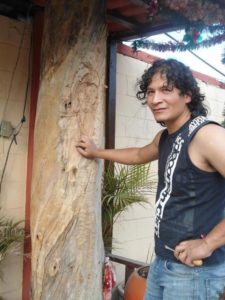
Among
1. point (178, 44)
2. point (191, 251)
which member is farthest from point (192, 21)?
point (191, 251)

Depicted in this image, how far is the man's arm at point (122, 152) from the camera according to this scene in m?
2.20

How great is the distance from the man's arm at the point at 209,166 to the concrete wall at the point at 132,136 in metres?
2.43

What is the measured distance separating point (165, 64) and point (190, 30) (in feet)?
4.60

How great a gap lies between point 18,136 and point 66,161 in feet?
4.10

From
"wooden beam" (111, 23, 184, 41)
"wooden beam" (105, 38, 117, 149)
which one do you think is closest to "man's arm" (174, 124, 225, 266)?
"wooden beam" (111, 23, 184, 41)

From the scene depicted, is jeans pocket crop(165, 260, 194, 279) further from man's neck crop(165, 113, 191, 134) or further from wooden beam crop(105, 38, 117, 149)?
wooden beam crop(105, 38, 117, 149)

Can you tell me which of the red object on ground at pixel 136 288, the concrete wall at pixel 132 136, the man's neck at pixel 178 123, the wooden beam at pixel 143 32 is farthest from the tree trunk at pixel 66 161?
the concrete wall at pixel 132 136

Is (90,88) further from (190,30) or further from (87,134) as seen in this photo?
(190,30)

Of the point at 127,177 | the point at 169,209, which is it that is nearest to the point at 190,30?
the point at 127,177

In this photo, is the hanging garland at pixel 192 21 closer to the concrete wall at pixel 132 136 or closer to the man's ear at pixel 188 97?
the concrete wall at pixel 132 136

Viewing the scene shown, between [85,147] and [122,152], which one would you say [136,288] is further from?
[85,147]

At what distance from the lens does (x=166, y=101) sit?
6.00ft

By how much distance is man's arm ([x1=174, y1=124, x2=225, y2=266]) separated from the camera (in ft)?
5.22

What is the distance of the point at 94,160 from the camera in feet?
7.48
